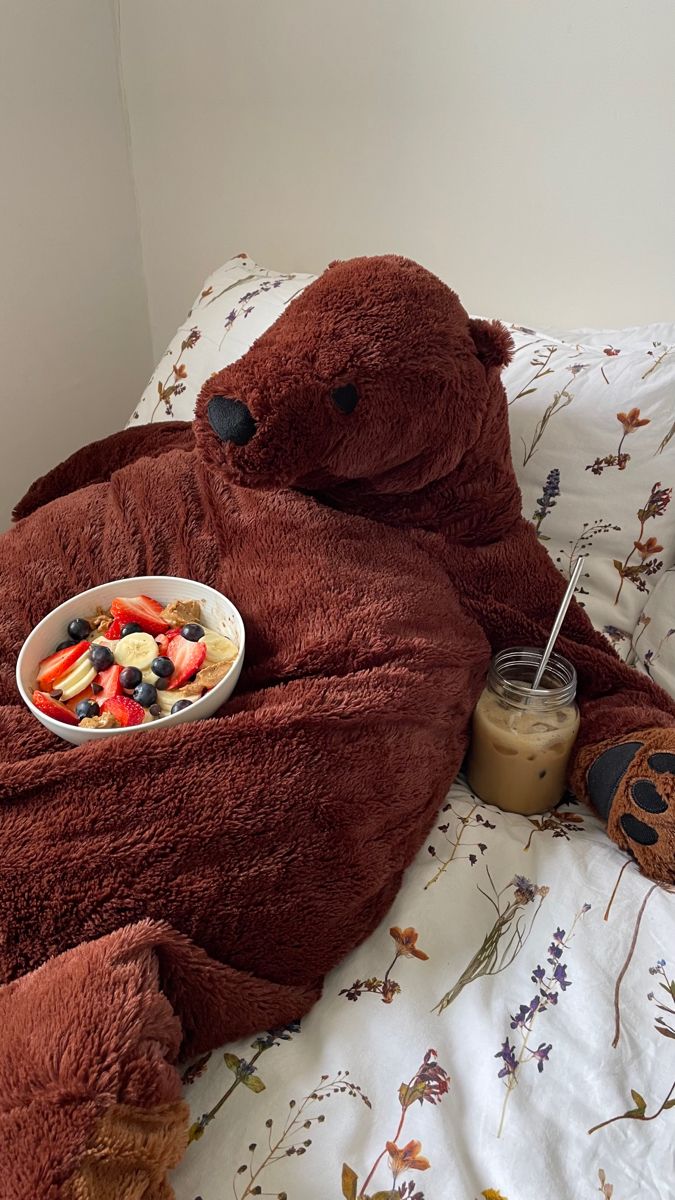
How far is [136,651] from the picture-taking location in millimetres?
748

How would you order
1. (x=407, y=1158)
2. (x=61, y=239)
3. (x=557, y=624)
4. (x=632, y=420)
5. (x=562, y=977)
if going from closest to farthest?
(x=407, y=1158)
(x=562, y=977)
(x=557, y=624)
(x=632, y=420)
(x=61, y=239)

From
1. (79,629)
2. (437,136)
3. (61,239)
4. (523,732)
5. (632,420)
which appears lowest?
(523,732)

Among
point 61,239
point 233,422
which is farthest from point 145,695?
point 61,239

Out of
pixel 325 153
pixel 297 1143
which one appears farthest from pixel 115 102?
pixel 297 1143

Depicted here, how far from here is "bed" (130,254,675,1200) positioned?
583 millimetres

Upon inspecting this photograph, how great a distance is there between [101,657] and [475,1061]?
0.43m

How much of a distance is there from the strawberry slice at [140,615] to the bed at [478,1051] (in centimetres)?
31

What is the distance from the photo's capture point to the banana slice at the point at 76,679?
0.73 metres

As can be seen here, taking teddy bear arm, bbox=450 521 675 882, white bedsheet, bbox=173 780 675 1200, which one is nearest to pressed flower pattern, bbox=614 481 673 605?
teddy bear arm, bbox=450 521 675 882

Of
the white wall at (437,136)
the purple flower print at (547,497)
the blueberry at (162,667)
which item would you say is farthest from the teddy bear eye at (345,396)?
the white wall at (437,136)

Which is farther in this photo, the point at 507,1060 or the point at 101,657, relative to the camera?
the point at 101,657

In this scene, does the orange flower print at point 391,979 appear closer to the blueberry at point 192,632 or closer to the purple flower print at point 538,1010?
the purple flower print at point 538,1010

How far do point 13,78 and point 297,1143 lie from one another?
4.69 ft

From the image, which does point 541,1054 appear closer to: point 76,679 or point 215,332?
point 76,679
